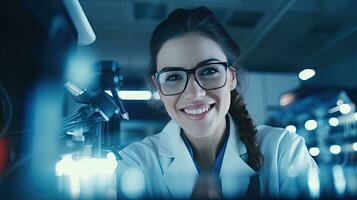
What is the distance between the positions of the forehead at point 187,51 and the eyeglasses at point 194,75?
11 millimetres

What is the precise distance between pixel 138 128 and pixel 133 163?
8 centimetres

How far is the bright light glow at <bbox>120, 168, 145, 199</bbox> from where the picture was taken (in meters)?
0.32

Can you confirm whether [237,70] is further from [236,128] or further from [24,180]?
[24,180]

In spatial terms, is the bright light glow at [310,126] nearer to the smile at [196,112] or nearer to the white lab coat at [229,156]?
the white lab coat at [229,156]

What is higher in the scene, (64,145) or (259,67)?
(259,67)

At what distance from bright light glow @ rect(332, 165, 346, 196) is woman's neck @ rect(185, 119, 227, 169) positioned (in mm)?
246

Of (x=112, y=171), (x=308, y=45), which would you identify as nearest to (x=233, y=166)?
(x=112, y=171)

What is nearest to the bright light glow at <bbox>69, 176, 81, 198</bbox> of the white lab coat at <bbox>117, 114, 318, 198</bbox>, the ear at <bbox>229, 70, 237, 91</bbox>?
the white lab coat at <bbox>117, 114, 318, 198</bbox>

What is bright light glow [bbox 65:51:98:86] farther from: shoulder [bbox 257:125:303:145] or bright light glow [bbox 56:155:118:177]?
shoulder [bbox 257:125:303:145]

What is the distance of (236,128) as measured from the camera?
61 centimetres

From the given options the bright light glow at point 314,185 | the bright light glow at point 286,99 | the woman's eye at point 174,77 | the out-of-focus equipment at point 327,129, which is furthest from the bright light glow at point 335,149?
the woman's eye at point 174,77

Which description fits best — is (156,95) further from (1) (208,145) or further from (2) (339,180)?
(2) (339,180)

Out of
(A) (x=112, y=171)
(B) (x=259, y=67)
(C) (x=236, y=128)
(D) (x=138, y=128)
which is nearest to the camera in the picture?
(A) (x=112, y=171)

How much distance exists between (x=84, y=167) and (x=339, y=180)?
13.5 inches
